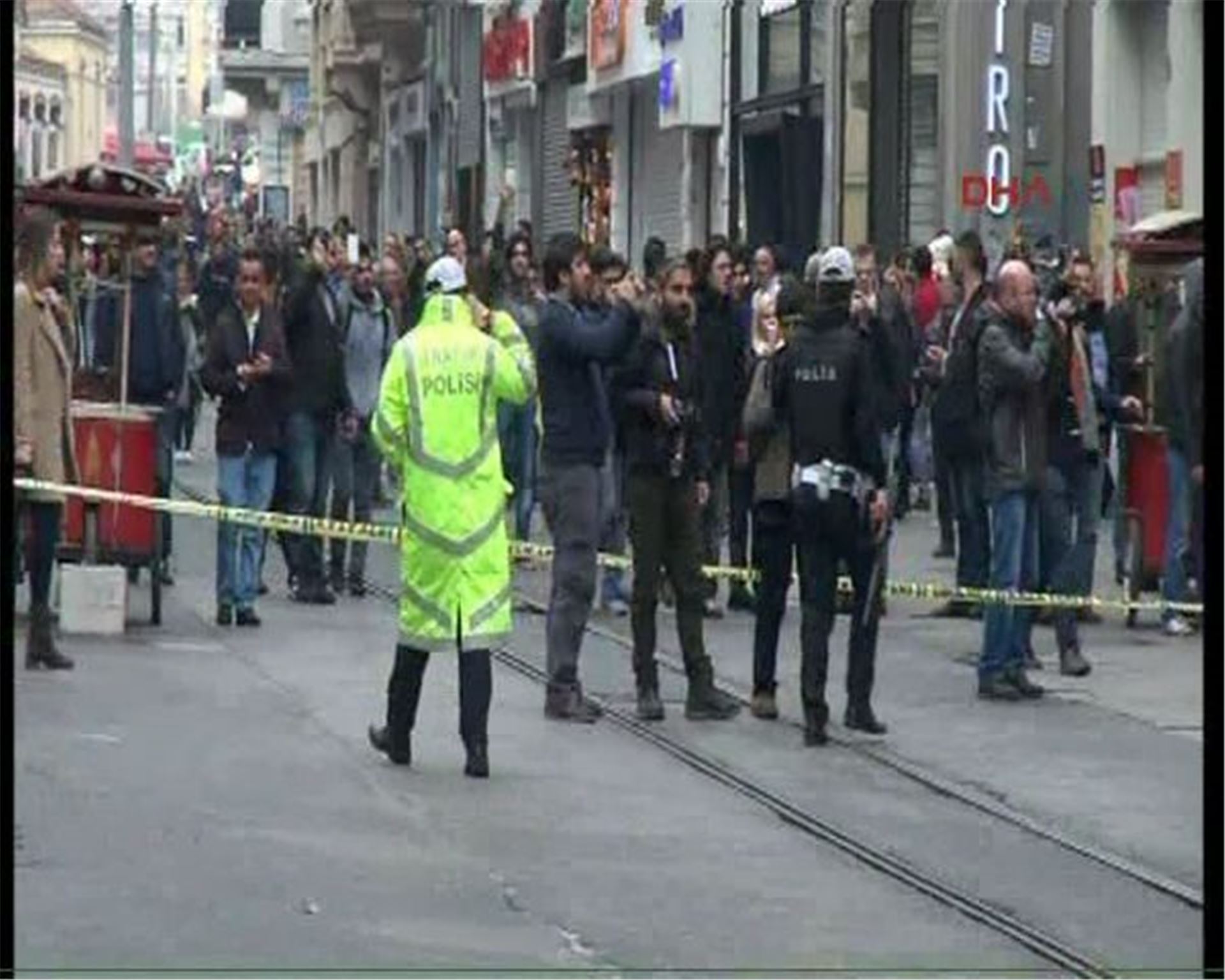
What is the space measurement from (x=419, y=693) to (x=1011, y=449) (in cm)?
351

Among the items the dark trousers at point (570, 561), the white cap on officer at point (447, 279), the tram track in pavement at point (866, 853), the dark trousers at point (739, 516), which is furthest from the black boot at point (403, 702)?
the dark trousers at point (739, 516)

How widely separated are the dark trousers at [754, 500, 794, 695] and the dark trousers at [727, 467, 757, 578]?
4710 millimetres

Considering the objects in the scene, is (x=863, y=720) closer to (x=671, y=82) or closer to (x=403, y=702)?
(x=403, y=702)

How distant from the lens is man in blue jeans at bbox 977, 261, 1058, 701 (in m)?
16.5

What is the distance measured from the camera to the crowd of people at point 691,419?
607 inches

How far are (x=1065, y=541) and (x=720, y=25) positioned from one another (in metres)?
24.9

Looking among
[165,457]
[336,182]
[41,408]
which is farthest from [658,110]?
[336,182]

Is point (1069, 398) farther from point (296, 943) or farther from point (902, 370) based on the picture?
point (296, 943)

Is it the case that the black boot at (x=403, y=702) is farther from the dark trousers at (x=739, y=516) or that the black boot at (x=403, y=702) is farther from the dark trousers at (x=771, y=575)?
the dark trousers at (x=739, y=516)

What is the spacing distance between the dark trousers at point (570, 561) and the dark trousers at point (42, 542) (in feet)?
8.23

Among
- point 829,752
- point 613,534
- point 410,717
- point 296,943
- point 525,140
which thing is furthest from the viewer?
point 525,140

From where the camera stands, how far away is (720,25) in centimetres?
4166

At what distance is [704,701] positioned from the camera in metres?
15.9

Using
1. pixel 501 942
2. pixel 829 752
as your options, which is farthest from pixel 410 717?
pixel 501 942
